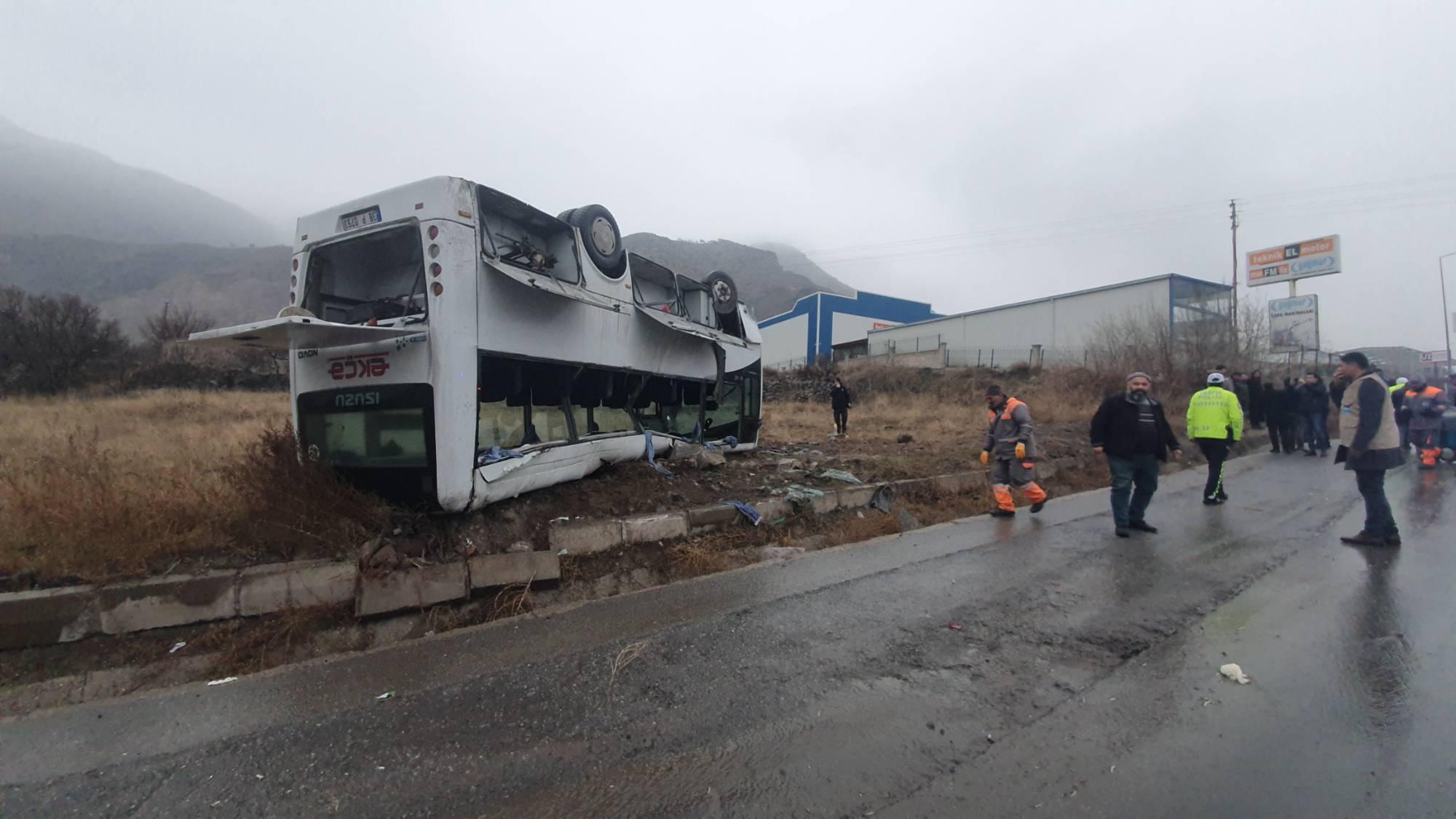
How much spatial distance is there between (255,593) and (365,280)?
268 cm

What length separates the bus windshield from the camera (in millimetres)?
5086

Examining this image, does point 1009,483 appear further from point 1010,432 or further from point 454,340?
point 454,340

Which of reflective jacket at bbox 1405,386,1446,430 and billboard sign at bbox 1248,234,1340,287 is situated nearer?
reflective jacket at bbox 1405,386,1446,430

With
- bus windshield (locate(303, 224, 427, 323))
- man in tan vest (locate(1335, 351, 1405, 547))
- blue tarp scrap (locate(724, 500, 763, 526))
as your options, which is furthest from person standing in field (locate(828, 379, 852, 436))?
bus windshield (locate(303, 224, 427, 323))

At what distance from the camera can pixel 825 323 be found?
169 feet

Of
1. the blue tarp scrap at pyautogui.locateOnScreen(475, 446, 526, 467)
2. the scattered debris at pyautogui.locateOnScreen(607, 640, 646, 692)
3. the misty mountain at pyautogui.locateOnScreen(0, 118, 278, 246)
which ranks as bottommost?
the scattered debris at pyautogui.locateOnScreen(607, 640, 646, 692)

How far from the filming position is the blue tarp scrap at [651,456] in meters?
7.17

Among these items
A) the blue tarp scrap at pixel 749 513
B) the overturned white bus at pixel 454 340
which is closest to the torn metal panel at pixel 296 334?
the overturned white bus at pixel 454 340

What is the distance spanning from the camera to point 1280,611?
4012 mm

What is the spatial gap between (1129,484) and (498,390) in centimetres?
628

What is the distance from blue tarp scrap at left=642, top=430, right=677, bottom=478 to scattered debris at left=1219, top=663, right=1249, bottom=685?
5095 millimetres

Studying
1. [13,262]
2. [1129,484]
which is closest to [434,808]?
[1129,484]

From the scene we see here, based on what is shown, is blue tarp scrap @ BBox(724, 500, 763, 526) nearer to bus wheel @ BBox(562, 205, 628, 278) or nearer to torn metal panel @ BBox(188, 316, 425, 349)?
bus wheel @ BBox(562, 205, 628, 278)

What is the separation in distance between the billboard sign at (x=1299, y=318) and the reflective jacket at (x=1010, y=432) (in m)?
37.5
